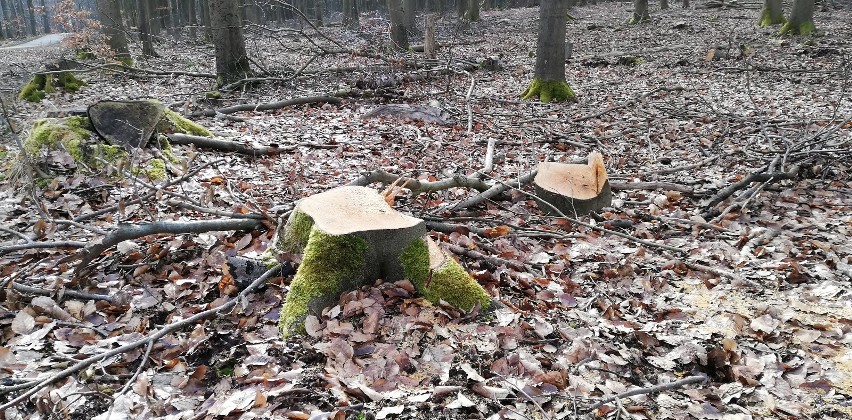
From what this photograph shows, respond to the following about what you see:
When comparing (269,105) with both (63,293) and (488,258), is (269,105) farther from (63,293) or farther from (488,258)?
(488,258)

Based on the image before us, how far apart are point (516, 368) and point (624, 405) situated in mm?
584

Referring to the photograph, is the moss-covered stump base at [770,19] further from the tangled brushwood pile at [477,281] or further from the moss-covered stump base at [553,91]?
the tangled brushwood pile at [477,281]

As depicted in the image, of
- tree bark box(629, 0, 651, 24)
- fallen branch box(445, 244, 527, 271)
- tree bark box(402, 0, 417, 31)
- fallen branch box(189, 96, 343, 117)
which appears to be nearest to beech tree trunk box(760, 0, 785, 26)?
tree bark box(629, 0, 651, 24)

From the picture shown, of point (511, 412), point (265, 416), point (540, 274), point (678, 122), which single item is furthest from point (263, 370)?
point (678, 122)

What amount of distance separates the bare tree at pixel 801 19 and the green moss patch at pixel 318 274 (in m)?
18.0

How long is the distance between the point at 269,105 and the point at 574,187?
6.73 m

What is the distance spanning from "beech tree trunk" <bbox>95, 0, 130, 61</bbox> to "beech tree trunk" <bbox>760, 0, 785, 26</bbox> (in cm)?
2093

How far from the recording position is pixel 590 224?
501cm

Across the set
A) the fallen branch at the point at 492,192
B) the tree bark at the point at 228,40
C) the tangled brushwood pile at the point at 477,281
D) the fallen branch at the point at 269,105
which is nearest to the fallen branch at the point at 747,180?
the tangled brushwood pile at the point at 477,281

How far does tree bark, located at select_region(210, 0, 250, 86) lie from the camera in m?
11.2

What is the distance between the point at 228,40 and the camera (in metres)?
11.2

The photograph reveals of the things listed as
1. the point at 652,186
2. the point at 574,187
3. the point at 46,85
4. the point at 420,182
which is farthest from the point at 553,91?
the point at 46,85

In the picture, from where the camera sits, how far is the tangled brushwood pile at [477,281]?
9.06 ft

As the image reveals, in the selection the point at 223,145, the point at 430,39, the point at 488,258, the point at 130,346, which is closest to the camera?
the point at 130,346
